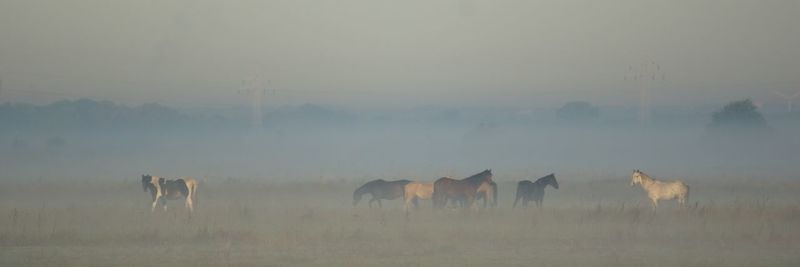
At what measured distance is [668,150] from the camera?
278 feet

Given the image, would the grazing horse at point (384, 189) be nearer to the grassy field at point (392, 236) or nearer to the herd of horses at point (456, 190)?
the herd of horses at point (456, 190)

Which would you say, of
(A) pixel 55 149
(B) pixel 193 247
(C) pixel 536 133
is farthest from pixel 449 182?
(C) pixel 536 133

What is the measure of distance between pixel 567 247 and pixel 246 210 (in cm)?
816

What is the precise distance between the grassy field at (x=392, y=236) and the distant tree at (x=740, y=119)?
62.8 m

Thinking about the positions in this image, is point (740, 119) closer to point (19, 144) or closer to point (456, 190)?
point (19, 144)

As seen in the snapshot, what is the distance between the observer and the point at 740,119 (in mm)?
86500

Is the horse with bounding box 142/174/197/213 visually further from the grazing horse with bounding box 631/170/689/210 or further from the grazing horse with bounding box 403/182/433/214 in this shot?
the grazing horse with bounding box 631/170/689/210

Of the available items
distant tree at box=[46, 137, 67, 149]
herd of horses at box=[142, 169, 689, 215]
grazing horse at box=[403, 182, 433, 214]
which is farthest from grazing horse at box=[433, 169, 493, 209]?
distant tree at box=[46, 137, 67, 149]

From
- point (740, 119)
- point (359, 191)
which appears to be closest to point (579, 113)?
point (740, 119)

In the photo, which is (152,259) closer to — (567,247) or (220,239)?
(220,239)

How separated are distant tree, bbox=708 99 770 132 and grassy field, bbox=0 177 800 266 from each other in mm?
62832

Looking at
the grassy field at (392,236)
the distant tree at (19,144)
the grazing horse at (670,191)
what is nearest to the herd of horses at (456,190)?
the grazing horse at (670,191)

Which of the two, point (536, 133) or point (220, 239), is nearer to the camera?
point (220, 239)

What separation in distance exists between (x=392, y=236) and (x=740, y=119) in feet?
238
